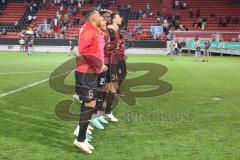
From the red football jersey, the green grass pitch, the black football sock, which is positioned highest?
the red football jersey

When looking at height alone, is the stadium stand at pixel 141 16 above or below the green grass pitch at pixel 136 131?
above

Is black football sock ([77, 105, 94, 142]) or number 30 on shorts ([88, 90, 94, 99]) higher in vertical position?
number 30 on shorts ([88, 90, 94, 99])

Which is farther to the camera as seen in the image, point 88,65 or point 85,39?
point 88,65

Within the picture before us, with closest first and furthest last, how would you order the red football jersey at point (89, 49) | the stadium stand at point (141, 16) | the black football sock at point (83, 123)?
the red football jersey at point (89, 49) → the black football sock at point (83, 123) → the stadium stand at point (141, 16)

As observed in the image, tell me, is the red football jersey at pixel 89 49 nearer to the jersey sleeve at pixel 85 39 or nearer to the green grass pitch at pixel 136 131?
the jersey sleeve at pixel 85 39

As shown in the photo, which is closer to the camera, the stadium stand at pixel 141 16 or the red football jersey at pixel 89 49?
the red football jersey at pixel 89 49

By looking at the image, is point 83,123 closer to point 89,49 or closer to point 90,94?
point 90,94

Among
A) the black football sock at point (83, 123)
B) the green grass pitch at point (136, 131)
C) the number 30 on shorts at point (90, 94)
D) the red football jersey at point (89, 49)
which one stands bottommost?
the green grass pitch at point (136, 131)

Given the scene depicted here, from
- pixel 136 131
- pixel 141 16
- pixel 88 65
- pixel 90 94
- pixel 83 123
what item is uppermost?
pixel 141 16

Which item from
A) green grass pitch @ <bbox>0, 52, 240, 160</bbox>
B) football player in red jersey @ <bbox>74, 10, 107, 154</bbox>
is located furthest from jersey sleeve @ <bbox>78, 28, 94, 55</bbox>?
green grass pitch @ <bbox>0, 52, 240, 160</bbox>

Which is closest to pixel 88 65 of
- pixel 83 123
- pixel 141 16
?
pixel 83 123

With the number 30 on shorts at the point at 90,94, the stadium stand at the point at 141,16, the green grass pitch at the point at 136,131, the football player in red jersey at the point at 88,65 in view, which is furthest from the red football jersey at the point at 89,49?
the stadium stand at the point at 141,16

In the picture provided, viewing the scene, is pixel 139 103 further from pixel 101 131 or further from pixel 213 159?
pixel 213 159

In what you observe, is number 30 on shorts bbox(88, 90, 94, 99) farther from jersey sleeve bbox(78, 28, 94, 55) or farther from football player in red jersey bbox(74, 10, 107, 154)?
jersey sleeve bbox(78, 28, 94, 55)
